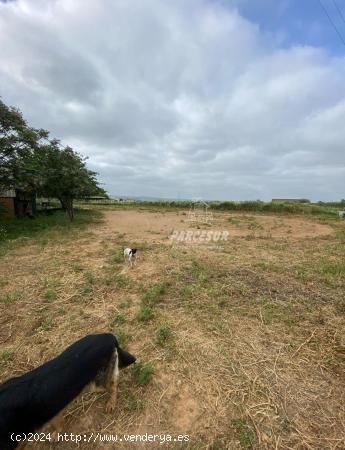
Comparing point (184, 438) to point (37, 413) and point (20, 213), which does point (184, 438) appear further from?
point (20, 213)

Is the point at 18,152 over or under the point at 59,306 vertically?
over

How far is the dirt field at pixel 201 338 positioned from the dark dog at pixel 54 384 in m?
0.43

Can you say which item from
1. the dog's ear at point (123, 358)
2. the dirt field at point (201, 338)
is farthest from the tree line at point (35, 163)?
the dog's ear at point (123, 358)

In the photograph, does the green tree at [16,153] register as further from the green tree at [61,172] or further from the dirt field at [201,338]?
the dirt field at [201,338]

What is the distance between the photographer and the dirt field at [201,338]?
174cm

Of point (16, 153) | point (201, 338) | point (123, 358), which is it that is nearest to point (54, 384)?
point (123, 358)

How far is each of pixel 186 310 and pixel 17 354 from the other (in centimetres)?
201

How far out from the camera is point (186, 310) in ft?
10.9

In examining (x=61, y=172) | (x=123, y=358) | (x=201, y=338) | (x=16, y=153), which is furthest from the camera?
(x=61, y=172)

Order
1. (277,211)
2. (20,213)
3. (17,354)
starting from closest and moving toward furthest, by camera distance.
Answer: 1. (17,354)
2. (20,213)
3. (277,211)

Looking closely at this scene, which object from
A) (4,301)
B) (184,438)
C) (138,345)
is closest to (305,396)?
(184,438)

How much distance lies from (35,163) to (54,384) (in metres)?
10.2

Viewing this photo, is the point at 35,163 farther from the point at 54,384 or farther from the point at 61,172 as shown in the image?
the point at 54,384

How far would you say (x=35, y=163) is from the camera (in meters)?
9.70
